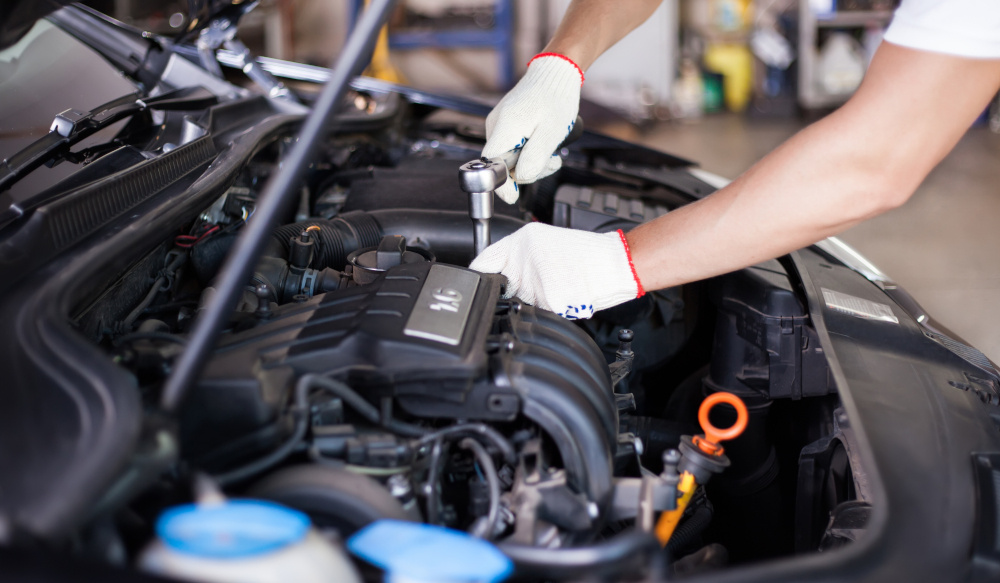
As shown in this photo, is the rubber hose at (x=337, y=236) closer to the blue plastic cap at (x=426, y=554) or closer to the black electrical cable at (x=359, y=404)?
the black electrical cable at (x=359, y=404)

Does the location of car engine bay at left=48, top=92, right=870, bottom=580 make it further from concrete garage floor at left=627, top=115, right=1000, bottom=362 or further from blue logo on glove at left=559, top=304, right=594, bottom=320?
concrete garage floor at left=627, top=115, right=1000, bottom=362

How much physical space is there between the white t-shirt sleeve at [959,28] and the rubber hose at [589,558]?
2.33 ft

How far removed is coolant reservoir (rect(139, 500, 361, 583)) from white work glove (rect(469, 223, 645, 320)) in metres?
0.62

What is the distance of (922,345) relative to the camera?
3.72ft

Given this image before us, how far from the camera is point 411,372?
32.1 inches

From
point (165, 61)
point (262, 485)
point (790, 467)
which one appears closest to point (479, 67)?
point (165, 61)

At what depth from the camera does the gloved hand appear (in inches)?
51.0

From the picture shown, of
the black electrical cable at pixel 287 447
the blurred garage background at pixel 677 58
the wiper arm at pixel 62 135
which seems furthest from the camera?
the blurred garage background at pixel 677 58

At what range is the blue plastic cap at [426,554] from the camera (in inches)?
23.7

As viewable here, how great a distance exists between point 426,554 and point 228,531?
157 millimetres

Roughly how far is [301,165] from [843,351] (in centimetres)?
78

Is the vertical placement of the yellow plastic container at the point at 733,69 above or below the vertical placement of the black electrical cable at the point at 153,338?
above

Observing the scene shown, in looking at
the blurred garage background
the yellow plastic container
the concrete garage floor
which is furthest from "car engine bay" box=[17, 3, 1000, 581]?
the yellow plastic container

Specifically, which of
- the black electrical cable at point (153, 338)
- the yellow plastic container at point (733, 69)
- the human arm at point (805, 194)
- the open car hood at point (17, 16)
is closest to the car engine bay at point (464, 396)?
the black electrical cable at point (153, 338)
